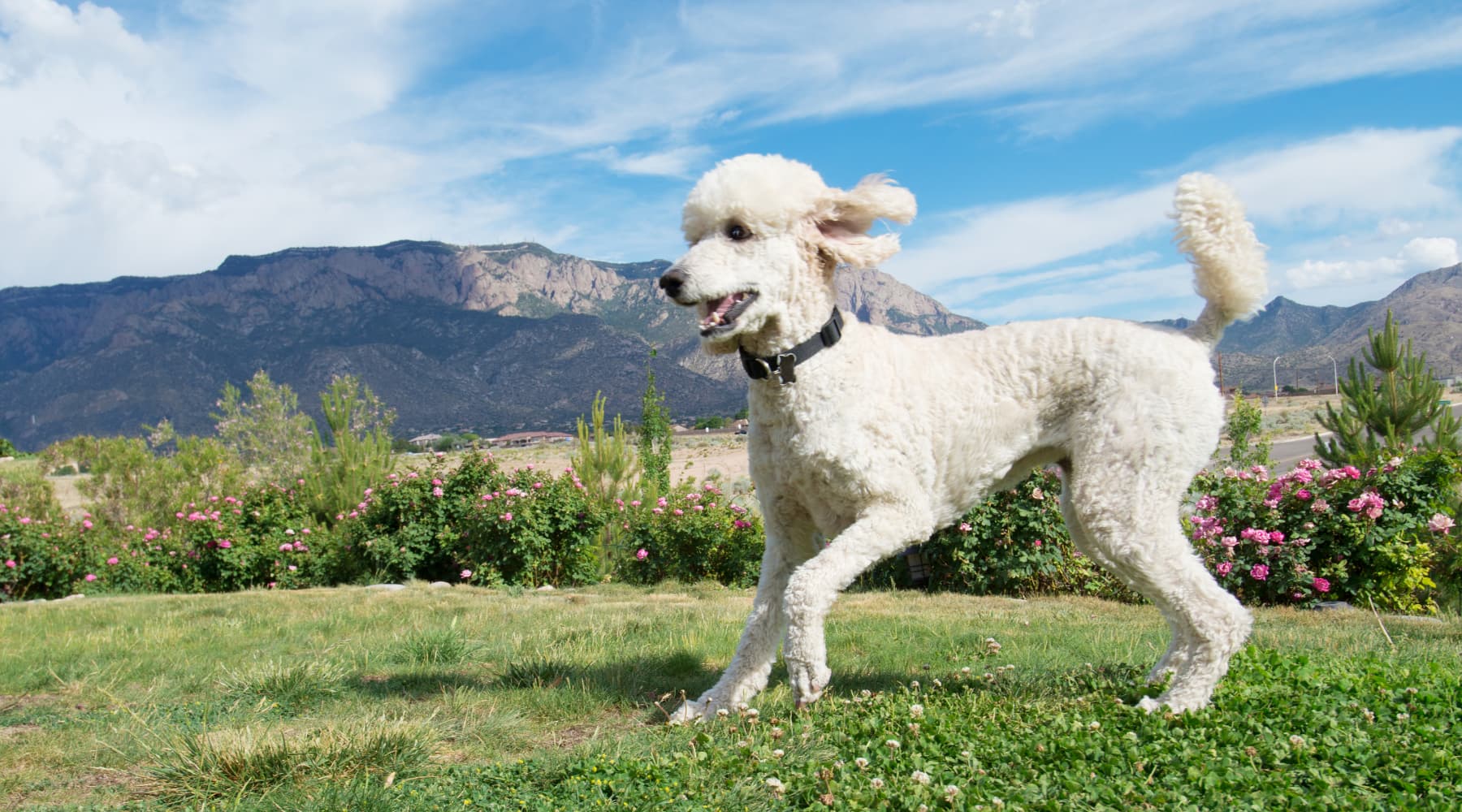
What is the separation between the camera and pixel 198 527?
11188mm

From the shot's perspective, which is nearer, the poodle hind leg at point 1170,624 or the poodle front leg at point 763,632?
the poodle hind leg at point 1170,624

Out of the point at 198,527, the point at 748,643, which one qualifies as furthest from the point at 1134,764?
the point at 198,527

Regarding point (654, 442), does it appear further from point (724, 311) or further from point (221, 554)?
point (724, 311)

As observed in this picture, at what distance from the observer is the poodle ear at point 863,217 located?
3.55m

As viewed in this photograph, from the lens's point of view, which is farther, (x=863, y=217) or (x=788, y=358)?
(x=863, y=217)

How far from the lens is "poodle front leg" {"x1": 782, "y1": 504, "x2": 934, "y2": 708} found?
3.27 m

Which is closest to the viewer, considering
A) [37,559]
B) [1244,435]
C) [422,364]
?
[37,559]

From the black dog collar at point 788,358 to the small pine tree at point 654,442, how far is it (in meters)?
9.53

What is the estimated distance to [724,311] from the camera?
132 inches

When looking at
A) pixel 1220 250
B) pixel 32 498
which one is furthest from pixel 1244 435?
pixel 32 498

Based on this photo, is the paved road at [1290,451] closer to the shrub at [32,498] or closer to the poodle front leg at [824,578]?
the poodle front leg at [824,578]

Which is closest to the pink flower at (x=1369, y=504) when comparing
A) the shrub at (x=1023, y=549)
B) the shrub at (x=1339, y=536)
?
the shrub at (x=1339, y=536)

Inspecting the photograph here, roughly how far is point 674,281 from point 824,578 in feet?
3.88

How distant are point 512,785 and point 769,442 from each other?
153 centimetres
